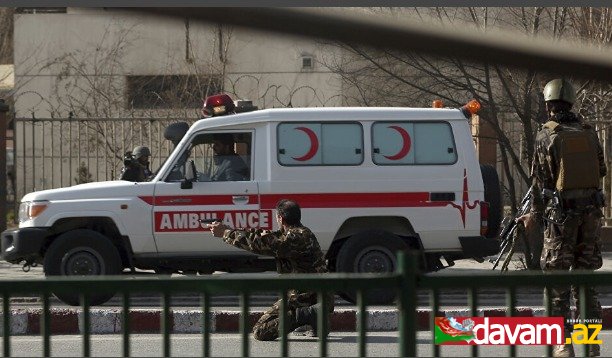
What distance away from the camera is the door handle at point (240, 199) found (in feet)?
35.1

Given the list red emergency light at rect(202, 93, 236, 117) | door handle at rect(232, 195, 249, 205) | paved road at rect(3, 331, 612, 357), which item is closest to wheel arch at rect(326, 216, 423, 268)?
door handle at rect(232, 195, 249, 205)

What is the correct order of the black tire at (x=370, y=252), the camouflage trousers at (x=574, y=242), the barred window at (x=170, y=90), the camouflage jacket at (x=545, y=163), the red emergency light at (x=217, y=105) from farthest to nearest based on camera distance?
the barred window at (x=170, y=90) < the red emergency light at (x=217, y=105) < the black tire at (x=370, y=252) < the camouflage jacket at (x=545, y=163) < the camouflage trousers at (x=574, y=242)

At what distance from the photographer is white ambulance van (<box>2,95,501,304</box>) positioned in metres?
10.8


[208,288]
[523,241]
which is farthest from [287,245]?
[523,241]

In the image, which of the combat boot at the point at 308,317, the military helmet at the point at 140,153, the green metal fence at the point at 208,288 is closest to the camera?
the green metal fence at the point at 208,288

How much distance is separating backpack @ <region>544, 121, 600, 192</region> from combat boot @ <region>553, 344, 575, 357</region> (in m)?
2.19

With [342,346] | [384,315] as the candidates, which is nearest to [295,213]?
[384,315]

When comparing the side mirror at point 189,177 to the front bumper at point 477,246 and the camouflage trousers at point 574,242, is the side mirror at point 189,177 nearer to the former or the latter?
the front bumper at point 477,246

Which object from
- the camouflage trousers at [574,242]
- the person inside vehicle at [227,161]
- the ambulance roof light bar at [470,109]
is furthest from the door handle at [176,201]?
the camouflage trousers at [574,242]

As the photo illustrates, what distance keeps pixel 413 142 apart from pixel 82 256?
3168mm

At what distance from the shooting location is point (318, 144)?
10.9m

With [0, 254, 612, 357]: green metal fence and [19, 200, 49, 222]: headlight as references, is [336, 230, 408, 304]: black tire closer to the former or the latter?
[19, 200, 49, 222]: headlight

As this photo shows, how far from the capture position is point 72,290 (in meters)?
4.18

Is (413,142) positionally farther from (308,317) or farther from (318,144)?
(308,317)
